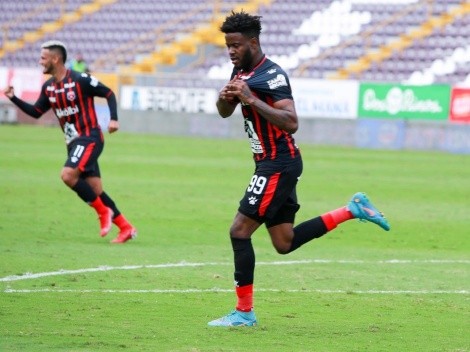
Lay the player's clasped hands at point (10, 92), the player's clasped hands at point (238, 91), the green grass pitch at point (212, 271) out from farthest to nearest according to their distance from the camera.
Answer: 1. the player's clasped hands at point (10, 92)
2. the player's clasped hands at point (238, 91)
3. the green grass pitch at point (212, 271)

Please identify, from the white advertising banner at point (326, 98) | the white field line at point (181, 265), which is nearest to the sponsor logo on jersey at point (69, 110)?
the white field line at point (181, 265)

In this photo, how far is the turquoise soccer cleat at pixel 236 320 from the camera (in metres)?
7.37

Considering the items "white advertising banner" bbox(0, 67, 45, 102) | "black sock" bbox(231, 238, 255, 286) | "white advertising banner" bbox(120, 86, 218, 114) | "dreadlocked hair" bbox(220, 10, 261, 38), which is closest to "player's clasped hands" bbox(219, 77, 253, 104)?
"dreadlocked hair" bbox(220, 10, 261, 38)

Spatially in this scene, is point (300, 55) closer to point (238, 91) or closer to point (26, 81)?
point (26, 81)

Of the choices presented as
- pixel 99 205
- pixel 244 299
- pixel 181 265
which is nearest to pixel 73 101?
pixel 99 205

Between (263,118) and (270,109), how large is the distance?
0.86 feet

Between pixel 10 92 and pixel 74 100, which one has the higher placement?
pixel 10 92

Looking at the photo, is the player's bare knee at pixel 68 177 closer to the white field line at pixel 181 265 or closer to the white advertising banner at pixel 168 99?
the white field line at pixel 181 265

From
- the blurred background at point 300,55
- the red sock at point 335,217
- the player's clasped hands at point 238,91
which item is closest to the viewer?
the player's clasped hands at point 238,91

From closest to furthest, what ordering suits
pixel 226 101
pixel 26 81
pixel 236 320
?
pixel 236 320 < pixel 226 101 < pixel 26 81

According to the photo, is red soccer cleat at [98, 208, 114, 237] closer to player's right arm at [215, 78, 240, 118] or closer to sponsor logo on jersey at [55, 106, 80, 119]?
sponsor logo on jersey at [55, 106, 80, 119]

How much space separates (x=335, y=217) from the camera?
8180 mm

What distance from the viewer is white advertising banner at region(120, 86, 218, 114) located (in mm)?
33250

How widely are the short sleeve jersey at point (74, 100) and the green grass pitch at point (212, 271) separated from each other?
4.11 ft
